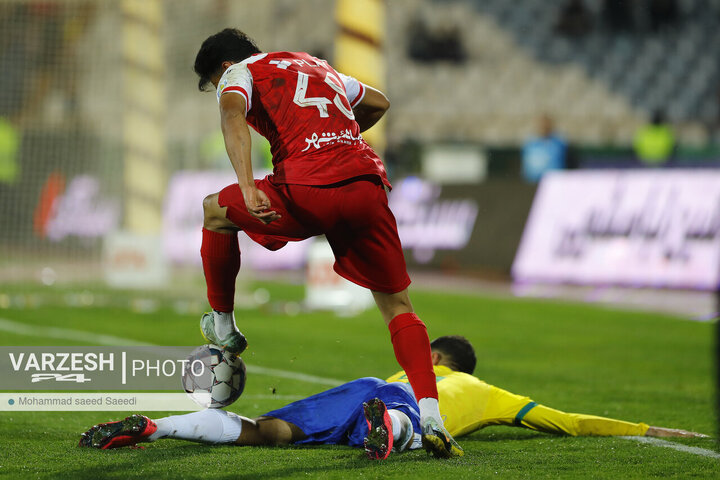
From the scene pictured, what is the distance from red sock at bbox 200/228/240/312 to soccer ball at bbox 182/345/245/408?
0.68ft

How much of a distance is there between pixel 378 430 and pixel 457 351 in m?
0.99

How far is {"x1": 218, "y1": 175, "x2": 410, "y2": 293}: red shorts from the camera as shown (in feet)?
12.9

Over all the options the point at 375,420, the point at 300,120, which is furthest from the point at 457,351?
the point at 300,120

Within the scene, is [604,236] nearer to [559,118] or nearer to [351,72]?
[351,72]

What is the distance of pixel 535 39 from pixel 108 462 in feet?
85.9

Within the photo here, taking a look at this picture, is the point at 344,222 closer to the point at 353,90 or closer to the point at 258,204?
the point at 258,204

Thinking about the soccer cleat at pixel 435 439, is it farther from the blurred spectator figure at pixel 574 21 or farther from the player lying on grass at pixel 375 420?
the blurred spectator figure at pixel 574 21

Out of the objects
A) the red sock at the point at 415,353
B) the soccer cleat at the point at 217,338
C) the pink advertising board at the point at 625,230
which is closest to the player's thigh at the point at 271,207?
the soccer cleat at the point at 217,338

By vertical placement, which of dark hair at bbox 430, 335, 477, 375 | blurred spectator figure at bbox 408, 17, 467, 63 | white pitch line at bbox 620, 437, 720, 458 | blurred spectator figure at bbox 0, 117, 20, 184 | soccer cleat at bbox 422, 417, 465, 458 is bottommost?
white pitch line at bbox 620, 437, 720, 458

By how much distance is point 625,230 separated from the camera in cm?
1385

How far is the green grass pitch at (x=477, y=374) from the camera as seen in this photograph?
12.2 ft

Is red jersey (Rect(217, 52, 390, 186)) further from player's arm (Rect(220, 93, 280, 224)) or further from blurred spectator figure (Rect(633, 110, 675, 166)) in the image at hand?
blurred spectator figure (Rect(633, 110, 675, 166))

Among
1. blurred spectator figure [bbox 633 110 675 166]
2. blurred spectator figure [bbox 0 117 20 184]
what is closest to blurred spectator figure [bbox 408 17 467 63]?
blurred spectator figure [bbox 633 110 675 166]

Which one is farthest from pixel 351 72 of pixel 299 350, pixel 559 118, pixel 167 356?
pixel 559 118
